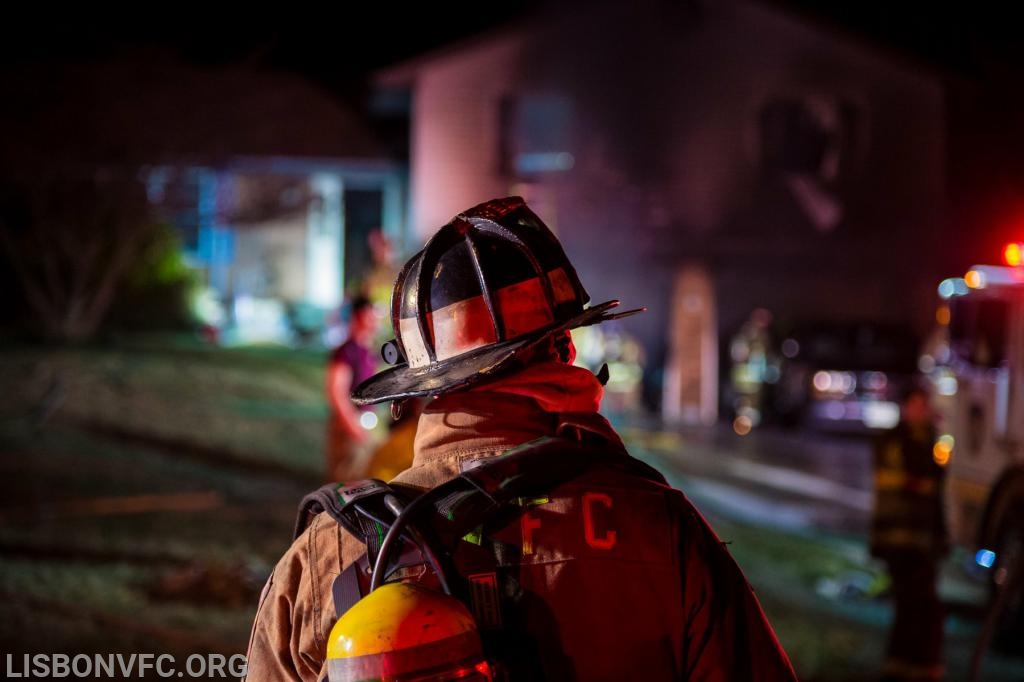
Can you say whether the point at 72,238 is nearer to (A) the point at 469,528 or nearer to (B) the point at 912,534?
(B) the point at 912,534

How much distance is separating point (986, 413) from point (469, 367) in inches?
284

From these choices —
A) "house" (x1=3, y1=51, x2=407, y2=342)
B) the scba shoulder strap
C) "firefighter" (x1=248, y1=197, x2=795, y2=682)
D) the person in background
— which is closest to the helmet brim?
"firefighter" (x1=248, y1=197, x2=795, y2=682)

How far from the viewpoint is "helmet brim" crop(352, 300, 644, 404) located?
2.01 meters

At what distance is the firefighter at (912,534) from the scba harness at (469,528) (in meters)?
4.67

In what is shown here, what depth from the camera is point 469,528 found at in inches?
73.0

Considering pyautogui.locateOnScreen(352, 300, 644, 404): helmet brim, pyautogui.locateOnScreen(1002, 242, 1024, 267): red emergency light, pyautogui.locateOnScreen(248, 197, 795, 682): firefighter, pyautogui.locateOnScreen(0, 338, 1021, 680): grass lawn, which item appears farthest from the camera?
pyautogui.locateOnScreen(1002, 242, 1024, 267): red emergency light

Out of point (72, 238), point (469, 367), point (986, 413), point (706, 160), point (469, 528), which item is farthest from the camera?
point (706, 160)

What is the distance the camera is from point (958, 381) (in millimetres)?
8727

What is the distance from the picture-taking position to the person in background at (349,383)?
24.2 ft

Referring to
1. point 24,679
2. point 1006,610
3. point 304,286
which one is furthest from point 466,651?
point 304,286

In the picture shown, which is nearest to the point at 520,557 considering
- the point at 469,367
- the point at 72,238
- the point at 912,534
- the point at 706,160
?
the point at 469,367

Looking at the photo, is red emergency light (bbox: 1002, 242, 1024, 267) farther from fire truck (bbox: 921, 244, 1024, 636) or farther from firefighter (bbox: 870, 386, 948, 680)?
firefighter (bbox: 870, 386, 948, 680)

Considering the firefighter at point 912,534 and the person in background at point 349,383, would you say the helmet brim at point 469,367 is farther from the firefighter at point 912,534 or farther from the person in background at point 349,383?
the person in background at point 349,383

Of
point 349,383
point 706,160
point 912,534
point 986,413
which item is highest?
point 706,160
